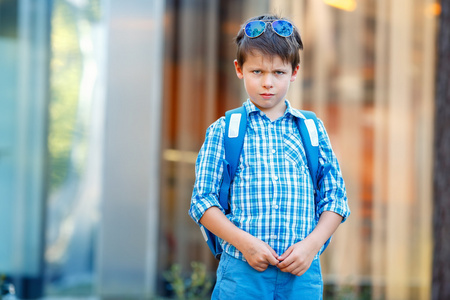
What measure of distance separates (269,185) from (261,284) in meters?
0.33

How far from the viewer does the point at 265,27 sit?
2580 millimetres

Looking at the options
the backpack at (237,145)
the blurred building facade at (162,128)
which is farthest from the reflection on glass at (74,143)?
the backpack at (237,145)

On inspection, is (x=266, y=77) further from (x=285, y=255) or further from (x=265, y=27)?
(x=285, y=255)

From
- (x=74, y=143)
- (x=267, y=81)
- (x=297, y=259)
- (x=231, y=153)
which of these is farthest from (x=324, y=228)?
(x=74, y=143)

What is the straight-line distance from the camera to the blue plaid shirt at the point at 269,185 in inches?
98.4

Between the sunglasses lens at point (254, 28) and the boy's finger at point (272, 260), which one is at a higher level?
the sunglasses lens at point (254, 28)

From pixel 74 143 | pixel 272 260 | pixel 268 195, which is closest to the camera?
pixel 272 260

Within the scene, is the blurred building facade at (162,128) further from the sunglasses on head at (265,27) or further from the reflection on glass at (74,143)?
the sunglasses on head at (265,27)

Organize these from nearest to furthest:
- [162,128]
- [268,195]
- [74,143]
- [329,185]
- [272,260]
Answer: [272,260] → [268,195] → [329,185] → [162,128] → [74,143]

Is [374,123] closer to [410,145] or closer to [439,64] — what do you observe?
[410,145]

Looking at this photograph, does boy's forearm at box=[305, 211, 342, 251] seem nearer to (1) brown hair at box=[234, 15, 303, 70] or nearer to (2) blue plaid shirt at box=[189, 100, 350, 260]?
(2) blue plaid shirt at box=[189, 100, 350, 260]

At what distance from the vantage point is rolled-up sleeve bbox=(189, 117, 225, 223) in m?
2.51

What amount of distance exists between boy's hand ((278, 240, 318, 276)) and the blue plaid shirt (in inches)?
2.9

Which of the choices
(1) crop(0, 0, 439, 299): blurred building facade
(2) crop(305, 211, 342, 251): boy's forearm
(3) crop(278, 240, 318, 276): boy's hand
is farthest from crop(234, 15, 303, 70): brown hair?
(1) crop(0, 0, 439, 299): blurred building facade
